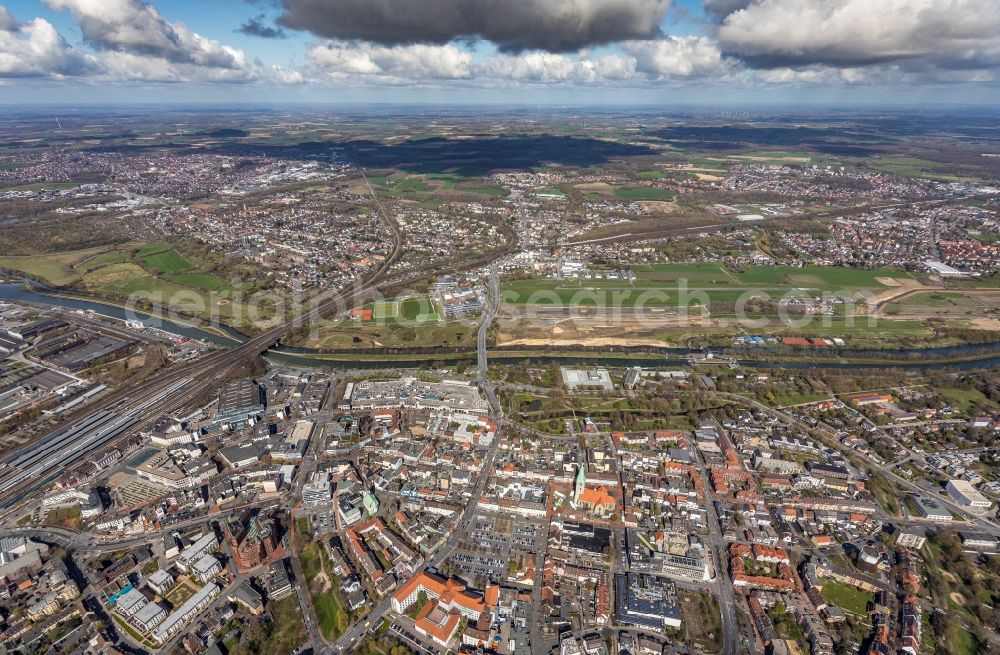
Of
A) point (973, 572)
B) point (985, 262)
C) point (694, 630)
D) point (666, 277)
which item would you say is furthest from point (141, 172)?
point (985, 262)

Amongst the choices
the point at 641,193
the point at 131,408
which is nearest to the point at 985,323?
the point at 641,193

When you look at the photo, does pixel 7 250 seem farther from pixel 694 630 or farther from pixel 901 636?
pixel 901 636

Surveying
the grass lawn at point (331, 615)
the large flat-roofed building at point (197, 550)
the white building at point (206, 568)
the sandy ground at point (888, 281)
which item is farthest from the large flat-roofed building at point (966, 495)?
the large flat-roofed building at point (197, 550)

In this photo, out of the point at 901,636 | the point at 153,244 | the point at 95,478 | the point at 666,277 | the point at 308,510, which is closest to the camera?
the point at 901,636

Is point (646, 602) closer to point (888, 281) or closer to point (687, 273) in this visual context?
point (687, 273)

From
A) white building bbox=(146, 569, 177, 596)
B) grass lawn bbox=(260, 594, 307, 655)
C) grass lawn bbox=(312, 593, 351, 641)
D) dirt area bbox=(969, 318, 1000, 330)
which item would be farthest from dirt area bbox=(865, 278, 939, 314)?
white building bbox=(146, 569, 177, 596)
